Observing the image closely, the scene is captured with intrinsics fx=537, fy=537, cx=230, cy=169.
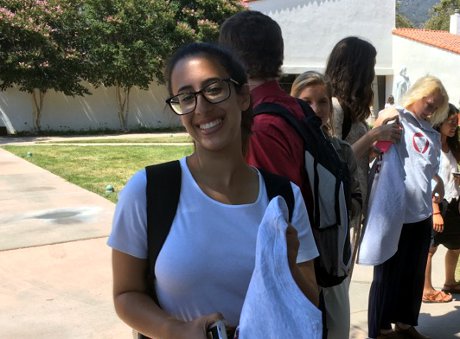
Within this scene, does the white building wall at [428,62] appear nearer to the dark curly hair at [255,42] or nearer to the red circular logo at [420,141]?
the red circular logo at [420,141]

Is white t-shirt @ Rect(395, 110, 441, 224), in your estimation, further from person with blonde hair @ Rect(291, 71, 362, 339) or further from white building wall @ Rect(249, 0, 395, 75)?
white building wall @ Rect(249, 0, 395, 75)

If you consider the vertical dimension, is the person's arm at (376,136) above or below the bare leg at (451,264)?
above

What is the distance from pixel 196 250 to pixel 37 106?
2154cm

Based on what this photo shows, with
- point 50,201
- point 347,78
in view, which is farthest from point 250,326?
point 50,201

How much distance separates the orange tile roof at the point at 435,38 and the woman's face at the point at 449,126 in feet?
67.2

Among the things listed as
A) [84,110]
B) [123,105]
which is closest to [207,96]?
[84,110]

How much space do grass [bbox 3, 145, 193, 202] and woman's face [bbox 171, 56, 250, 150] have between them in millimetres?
6567

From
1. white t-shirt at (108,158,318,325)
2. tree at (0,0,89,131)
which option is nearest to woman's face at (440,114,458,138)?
white t-shirt at (108,158,318,325)

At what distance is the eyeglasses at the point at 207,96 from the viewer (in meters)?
1.60

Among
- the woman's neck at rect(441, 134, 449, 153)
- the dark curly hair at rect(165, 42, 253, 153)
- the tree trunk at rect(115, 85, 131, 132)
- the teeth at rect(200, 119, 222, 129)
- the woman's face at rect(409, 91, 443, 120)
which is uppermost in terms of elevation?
the dark curly hair at rect(165, 42, 253, 153)

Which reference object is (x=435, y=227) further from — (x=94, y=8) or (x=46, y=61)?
(x=94, y=8)

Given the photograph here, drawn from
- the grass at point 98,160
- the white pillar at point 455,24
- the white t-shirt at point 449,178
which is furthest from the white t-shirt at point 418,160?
the white pillar at point 455,24

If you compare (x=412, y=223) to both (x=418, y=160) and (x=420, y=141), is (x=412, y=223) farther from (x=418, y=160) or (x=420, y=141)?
(x=420, y=141)

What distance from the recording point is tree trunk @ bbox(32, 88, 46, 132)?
21.4 m
